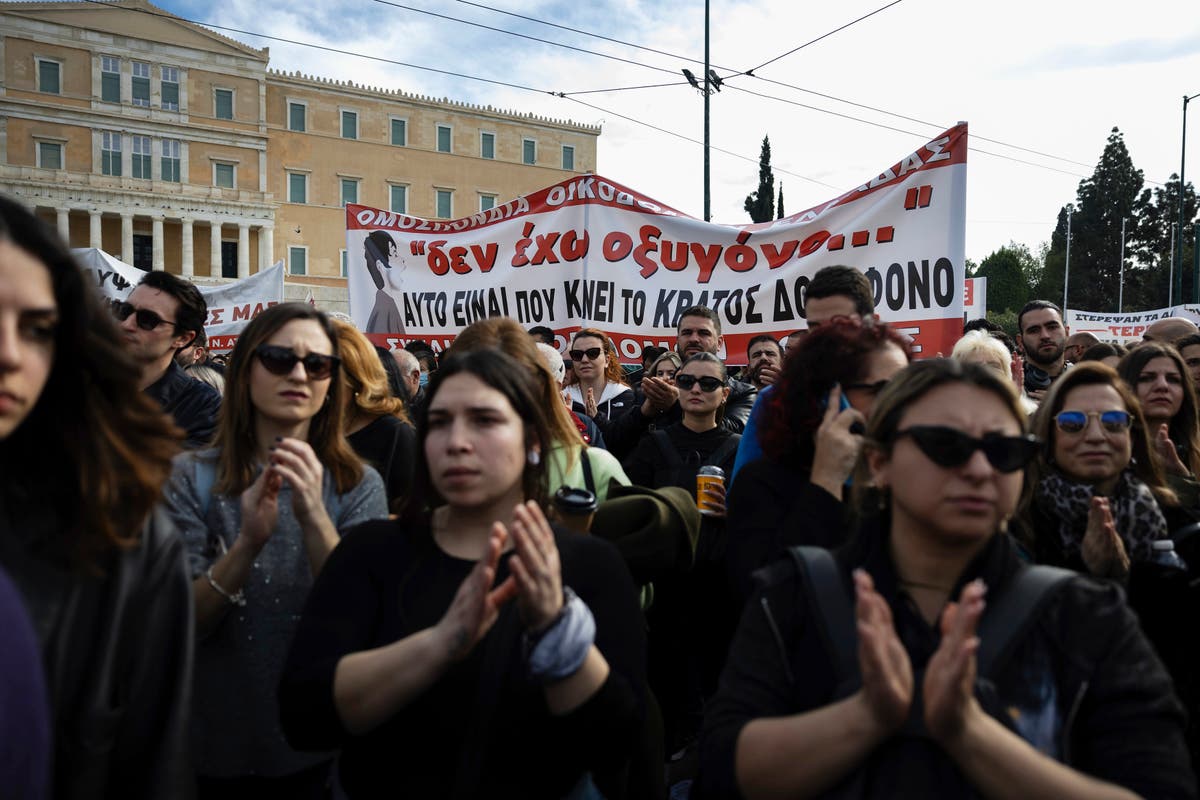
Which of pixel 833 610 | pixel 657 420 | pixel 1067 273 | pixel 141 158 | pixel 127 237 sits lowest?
pixel 833 610

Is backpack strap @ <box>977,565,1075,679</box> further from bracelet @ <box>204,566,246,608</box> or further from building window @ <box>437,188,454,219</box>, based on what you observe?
building window @ <box>437,188,454,219</box>

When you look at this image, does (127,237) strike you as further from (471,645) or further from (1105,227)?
(1105,227)

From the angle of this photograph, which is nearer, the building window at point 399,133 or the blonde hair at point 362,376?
the blonde hair at point 362,376

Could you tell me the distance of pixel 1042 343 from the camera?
5668 millimetres

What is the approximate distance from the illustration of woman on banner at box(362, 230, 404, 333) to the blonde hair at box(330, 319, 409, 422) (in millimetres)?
4547

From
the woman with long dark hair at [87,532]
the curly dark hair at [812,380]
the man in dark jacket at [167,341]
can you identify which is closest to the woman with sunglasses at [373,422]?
the man in dark jacket at [167,341]

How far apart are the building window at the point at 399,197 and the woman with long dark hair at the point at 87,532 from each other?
5317 cm

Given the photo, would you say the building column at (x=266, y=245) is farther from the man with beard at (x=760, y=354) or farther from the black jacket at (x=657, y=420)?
the black jacket at (x=657, y=420)

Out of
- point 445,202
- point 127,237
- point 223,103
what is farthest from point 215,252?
point 445,202

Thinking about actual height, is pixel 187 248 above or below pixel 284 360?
above

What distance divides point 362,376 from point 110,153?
2095 inches

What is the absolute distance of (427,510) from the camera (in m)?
2.12

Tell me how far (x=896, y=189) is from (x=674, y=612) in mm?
3183

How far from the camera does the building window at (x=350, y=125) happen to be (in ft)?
168
